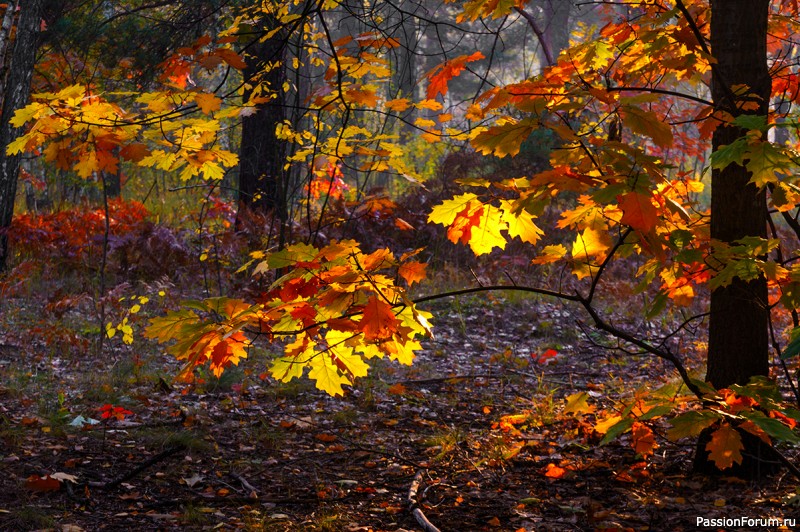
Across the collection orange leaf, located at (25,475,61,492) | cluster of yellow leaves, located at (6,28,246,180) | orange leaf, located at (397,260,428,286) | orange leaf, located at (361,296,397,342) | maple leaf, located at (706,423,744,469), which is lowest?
orange leaf, located at (25,475,61,492)

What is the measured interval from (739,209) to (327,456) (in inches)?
95.0

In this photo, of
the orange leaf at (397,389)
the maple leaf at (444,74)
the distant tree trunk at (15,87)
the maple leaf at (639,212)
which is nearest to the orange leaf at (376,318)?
the maple leaf at (639,212)

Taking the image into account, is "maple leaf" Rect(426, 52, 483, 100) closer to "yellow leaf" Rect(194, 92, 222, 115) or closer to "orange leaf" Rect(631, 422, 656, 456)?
"yellow leaf" Rect(194, 92, 222, 115)

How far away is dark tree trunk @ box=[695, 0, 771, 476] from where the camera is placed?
117 inches

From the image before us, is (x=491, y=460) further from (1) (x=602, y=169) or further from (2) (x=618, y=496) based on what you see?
(1) (x=602, y=169)

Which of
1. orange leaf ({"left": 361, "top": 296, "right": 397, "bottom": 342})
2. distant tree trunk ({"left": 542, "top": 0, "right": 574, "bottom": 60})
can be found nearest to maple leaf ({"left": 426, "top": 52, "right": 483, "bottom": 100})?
orange leaf ({"left": 361, "top": 296, "right": 397, "bottom": 342})

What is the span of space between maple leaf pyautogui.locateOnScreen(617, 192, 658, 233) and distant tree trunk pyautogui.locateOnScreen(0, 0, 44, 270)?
Result: 7287 mm

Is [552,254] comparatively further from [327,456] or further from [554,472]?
[327,456]

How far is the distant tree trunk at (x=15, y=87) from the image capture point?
7.43 m

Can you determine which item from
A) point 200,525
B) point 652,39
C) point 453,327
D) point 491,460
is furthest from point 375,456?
point 453,327

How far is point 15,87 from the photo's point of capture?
25.0ft

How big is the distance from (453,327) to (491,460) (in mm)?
3778

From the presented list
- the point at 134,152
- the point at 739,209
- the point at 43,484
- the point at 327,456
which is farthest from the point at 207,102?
the point at 739,209

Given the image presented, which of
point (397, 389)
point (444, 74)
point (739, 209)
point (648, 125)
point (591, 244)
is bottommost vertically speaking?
point (397, 389)
